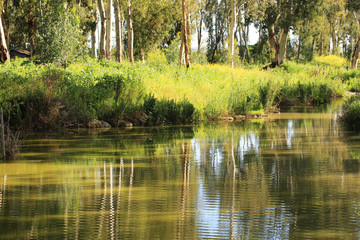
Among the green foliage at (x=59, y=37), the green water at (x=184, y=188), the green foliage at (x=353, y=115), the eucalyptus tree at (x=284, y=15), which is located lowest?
the green water at (x=184, y=188)

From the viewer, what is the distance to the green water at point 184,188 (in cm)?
631

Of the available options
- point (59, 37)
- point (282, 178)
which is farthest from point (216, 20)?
→ point (282, 178)

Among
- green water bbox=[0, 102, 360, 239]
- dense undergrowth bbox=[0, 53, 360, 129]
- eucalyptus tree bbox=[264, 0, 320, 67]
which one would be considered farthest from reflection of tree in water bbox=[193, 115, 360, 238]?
eucalyptus tree bbox=[264, 0, 320, 67]

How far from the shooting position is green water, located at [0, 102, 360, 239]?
249 inches

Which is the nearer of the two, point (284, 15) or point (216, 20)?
point (284, 15)

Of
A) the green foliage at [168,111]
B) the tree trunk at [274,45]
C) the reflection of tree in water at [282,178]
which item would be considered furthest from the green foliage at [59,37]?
the tree trunk at [274,45]

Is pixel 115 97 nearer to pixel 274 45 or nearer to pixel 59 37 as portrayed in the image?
pixel 59 37

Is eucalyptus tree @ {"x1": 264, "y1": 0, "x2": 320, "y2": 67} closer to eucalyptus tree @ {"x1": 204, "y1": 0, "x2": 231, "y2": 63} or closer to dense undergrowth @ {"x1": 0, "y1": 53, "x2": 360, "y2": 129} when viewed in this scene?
eucalyptus tree @ {"x1": 204, "y1": 0, "x2": 231, "y2": 63}

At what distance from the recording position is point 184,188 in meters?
8.38

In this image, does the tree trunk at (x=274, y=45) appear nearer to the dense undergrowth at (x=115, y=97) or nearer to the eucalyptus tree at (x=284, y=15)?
the eucalyptus tree at (x=284, y=15)

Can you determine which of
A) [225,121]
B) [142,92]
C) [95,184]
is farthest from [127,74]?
[95,184]

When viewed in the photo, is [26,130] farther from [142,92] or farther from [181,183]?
[181,183]

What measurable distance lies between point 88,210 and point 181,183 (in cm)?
212

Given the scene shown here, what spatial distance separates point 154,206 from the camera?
728 cm
